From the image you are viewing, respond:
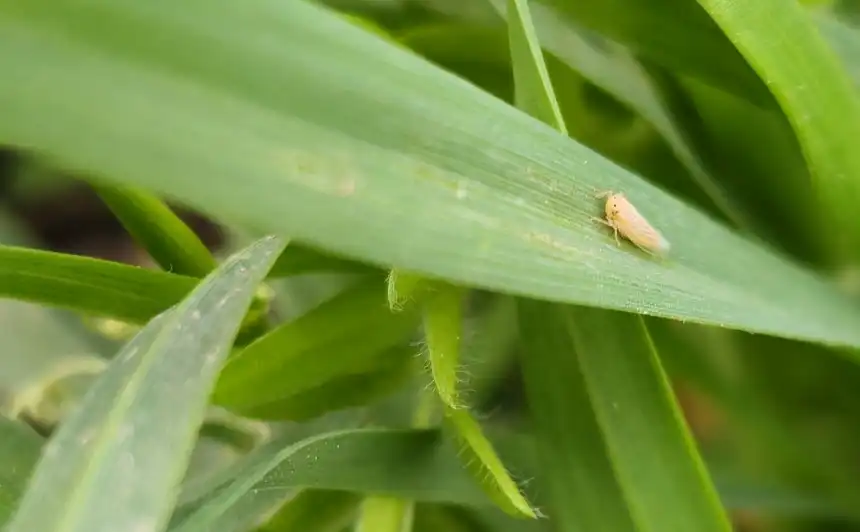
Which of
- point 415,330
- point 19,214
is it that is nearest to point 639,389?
point 415,330

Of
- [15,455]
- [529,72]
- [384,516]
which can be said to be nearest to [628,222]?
[529,72]

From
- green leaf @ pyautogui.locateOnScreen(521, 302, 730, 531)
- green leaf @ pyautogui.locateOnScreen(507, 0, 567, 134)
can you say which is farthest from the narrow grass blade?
green leaf @ pyautogui.locateOnScreen(507, 0, 567, 134)

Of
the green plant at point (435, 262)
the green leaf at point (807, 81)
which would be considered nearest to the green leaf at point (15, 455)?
the green plant at point (435, 262)

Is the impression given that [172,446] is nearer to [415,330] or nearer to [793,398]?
[415,330]

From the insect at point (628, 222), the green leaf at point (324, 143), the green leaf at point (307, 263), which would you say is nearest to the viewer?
the green leaf at point (324, 143)

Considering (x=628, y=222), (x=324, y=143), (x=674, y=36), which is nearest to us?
(x=324, y=143)

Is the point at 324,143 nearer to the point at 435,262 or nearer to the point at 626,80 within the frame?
the point at 435,262

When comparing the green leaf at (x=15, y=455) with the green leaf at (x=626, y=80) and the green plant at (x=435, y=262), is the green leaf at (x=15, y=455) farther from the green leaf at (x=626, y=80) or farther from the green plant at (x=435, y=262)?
the green leaf at (x=626, y=80)
